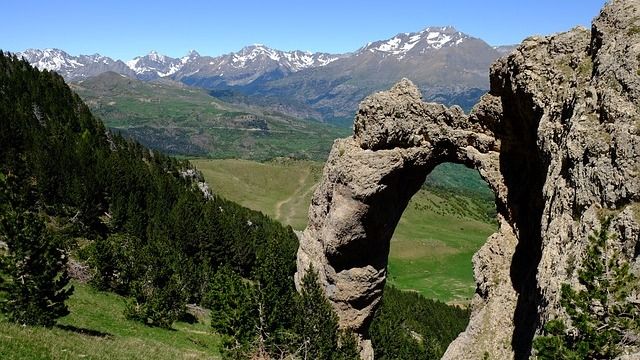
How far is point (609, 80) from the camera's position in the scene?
21.0 m

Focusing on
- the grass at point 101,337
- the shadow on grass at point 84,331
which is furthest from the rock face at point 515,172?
the shadow on grass at point 84,331

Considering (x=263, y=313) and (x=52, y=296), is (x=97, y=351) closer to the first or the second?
(x=52, y=296)

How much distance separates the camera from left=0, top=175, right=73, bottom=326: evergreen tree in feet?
109

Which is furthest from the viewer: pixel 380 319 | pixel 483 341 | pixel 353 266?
pixel 380 319

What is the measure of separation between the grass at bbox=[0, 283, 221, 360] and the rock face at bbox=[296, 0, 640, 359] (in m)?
12.9

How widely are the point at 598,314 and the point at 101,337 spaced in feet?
115

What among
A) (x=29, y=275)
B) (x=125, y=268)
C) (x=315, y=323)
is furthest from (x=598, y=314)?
(x=125, y=268)

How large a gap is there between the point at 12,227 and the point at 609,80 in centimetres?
3588

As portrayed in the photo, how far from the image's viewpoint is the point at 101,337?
38.7 meters

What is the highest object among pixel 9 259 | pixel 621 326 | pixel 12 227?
pixel 621 326

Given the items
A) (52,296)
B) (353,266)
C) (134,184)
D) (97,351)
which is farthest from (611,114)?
(134,184)

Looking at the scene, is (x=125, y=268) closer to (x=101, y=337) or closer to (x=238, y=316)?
(x=101, y=337)

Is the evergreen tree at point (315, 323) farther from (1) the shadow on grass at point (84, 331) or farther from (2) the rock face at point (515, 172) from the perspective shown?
(1) the shadow on grass at point (84, 331)

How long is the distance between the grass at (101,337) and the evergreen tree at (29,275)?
119 cm
